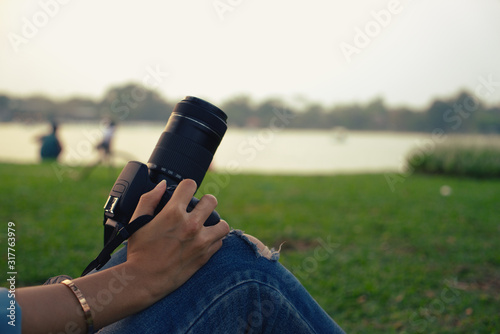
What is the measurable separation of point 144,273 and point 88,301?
118mm

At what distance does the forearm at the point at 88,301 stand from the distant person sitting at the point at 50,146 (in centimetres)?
1057

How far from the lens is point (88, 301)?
31.5 inches

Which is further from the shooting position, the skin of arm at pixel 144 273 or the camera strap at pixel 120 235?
the camera strap at pixel 120 235

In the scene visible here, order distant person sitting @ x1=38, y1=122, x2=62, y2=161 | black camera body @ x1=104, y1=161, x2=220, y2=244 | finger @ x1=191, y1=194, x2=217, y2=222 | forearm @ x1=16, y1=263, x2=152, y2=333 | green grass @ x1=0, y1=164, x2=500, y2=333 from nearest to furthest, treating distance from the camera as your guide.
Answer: forearm @ x1=16, y1=263, x2=152, y2=333 < finger @ x1=191, y1=194, x2=217, y2=222 < black camera body @ x1=104, y1=161, x2=220, y2=244 < green grass @ x1=0, y1=164, x2=500, y2=333 < distant person sitting @ x1=38, y1=122, x2=62, y2=161

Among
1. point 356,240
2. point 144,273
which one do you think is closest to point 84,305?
point 144,273

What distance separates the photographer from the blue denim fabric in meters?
0.91

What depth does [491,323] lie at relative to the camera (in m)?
2.43

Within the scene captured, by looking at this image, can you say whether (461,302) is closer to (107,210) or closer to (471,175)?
(107,210)

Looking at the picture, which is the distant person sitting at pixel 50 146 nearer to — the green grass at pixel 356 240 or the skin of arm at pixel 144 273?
the green grass at pixel 356 240

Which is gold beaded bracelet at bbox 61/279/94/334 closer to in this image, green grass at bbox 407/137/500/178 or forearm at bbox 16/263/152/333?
forearm at bbox 16/263/152/333

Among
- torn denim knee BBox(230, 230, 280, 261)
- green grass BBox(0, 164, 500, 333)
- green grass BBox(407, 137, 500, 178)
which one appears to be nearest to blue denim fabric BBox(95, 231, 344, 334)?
torn denim knee BBox(230, 230, 280, 261)

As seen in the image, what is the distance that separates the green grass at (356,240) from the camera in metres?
2.69

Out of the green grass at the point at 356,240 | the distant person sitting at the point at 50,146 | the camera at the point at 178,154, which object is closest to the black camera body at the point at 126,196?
the camera at the point at 178,154

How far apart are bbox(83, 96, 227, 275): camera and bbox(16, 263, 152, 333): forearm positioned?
0.22m
